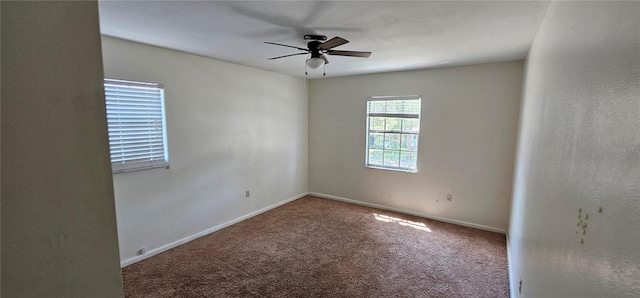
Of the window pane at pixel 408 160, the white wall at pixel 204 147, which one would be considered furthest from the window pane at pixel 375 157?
the white wall at pixel 204 147

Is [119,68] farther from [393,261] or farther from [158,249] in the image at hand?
[393,261]

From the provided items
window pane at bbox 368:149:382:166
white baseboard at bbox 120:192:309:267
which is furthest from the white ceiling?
white baseboard at bbox 120:192:309:267

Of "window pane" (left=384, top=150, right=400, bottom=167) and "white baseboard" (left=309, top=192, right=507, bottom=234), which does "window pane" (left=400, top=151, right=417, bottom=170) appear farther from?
"white baseboard" (left=309, top=192, right=507, bottom=234)

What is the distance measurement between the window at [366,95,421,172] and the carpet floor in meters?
1.03

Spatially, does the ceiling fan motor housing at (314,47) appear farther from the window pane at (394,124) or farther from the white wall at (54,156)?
the window pane at (394,124)

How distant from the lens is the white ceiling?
6.56 ft

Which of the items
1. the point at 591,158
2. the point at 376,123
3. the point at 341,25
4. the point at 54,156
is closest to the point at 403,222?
the point at 376,123

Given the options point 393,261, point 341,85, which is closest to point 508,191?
point 393,261

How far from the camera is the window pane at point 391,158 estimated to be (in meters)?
4.84

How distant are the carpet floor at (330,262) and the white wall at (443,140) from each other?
41 centimetres

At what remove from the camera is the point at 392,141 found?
486 centimetres

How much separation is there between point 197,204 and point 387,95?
3380mm

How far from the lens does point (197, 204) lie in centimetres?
382

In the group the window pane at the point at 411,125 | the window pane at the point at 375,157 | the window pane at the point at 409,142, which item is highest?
the window pane at the point at 411,125
